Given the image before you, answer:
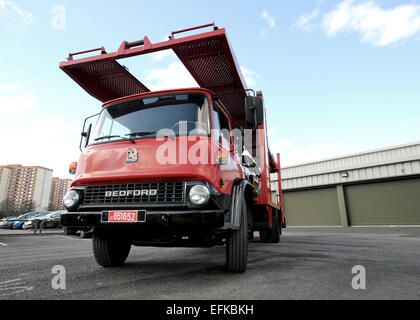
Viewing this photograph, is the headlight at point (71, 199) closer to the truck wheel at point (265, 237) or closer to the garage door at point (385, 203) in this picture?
the truck wheel at point (265, 237)

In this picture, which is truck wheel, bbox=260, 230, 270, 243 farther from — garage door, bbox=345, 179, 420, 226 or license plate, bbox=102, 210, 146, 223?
garage door, bbox=345, 179, 420, 226

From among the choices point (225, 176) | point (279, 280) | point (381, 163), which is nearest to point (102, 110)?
point (225, 176)

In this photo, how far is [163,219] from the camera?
95.6 inches

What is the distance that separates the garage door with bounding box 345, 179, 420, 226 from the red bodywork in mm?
16611

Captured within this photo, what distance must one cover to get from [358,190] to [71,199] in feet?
66.3

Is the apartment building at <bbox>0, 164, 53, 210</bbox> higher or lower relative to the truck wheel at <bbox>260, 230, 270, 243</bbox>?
higher

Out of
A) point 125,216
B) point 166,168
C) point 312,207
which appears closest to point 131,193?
point 125,216

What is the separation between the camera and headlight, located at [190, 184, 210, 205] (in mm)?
2471

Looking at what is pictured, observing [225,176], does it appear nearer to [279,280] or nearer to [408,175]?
[279,280]

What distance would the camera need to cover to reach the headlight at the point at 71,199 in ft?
9.30

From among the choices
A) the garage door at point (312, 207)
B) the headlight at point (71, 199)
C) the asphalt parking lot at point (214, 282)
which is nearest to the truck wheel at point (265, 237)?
the asphalt parking lot at point (214, 282)

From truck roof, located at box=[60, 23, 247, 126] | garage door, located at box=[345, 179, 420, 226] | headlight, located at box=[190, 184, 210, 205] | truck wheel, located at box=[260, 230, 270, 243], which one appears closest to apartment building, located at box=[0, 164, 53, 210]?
garage door, located at box=[345, 179, 420, 226]

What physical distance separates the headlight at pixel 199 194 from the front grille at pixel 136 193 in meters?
0.12

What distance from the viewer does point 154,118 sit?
10.5 feet
